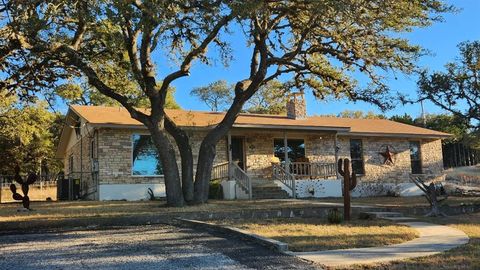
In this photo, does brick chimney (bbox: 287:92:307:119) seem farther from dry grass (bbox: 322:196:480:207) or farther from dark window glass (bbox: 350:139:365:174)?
dry grass (bbox: 322:196:480:207)

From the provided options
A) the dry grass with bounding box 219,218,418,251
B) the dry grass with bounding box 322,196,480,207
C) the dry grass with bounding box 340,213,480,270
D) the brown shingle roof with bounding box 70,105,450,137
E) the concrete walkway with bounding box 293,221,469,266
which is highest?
the brown shingle roof with bounding box 70,105,450,137

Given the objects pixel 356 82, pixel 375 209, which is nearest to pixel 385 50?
pixel 356 82

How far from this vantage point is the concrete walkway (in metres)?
7.06

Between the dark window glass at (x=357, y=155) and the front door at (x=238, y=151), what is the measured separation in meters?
6.45

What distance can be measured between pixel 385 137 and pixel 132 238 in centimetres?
2044

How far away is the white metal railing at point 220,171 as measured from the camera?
22.5 metres

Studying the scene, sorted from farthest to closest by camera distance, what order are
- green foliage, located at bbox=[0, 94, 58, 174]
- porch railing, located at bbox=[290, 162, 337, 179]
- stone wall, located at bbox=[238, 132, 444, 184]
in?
green foliage, located at bbox=[0, 94, 58, 174]
stone wall, located at bbox=[238, 132, 444, 184]
porch railing, located at bbox=[290, 162, 337, 179]

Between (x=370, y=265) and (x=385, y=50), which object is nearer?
(x=370, y=265)

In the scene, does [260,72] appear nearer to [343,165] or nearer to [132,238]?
[343,165]

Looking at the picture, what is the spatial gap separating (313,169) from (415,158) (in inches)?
309

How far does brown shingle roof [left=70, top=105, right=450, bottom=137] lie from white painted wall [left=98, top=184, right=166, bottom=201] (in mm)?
2673

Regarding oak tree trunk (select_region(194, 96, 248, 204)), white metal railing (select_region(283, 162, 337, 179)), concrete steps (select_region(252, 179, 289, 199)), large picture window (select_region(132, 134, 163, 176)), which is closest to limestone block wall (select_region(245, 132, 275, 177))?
white metal railing (select_region(283, 162, 337, 179))

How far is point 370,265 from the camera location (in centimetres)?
673

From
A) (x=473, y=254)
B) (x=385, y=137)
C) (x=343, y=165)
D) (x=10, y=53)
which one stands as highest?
(x=10, y=53)
